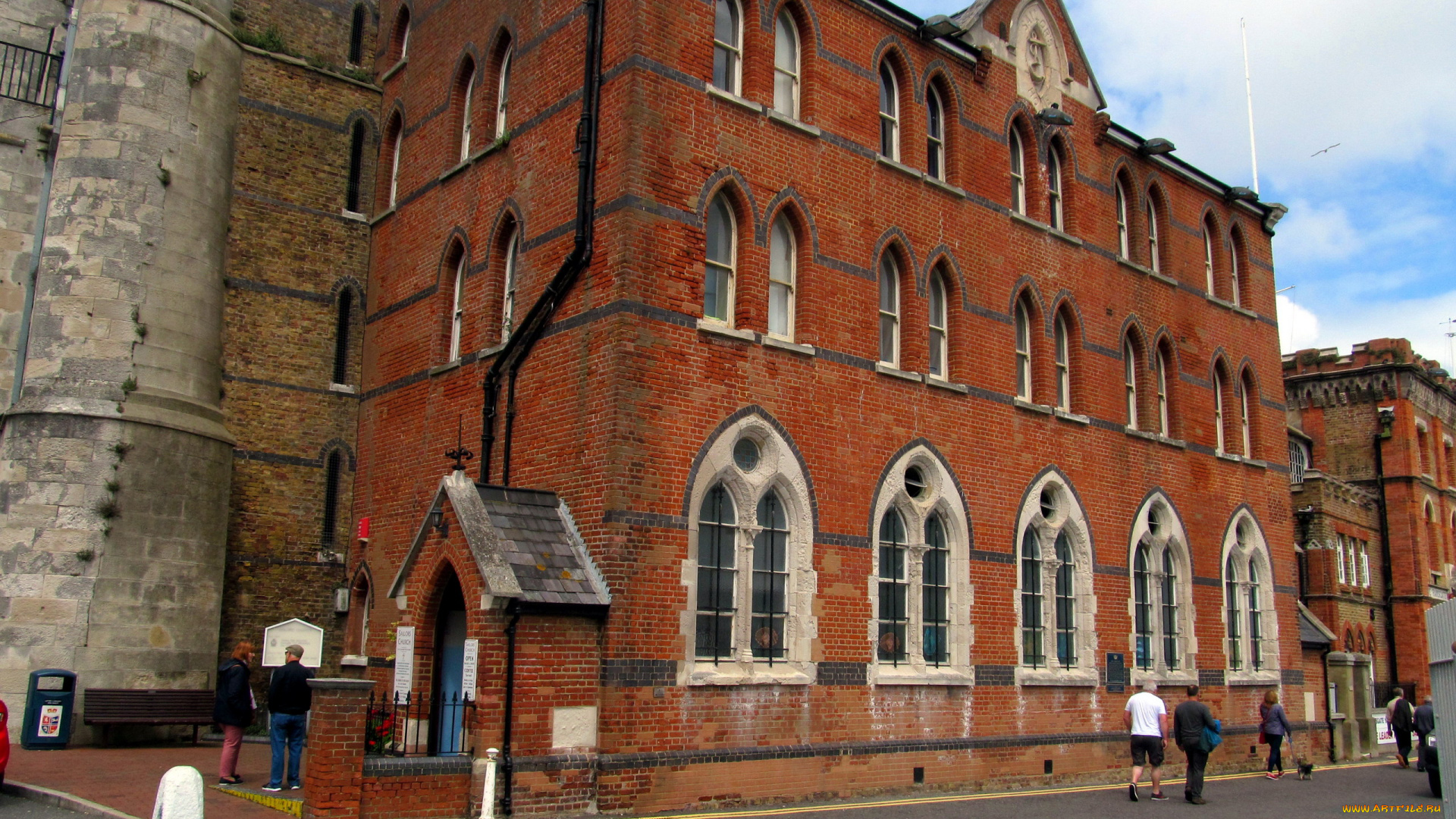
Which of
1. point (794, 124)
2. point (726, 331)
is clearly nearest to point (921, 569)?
point (726, 331)

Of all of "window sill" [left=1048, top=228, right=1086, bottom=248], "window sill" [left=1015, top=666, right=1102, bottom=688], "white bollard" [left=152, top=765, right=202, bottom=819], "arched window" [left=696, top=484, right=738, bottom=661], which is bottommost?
"white bollard" [left=152, top=765, right=202, bottom=819]

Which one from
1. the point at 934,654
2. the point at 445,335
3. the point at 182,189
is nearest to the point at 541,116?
the point at 445,335

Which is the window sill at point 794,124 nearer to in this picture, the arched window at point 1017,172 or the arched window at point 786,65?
the arched window at point 786,65

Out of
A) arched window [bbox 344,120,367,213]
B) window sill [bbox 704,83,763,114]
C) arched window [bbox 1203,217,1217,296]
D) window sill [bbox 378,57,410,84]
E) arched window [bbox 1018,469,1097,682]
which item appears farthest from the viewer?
arched window [bbox 1203,217,1217,296]

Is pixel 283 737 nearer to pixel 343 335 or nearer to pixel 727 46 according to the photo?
pixel 343 335

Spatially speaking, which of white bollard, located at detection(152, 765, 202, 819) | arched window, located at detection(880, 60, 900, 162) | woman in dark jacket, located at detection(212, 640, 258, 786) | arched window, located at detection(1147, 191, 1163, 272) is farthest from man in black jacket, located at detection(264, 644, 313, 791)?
arched window, located at detection(1147, 191, 1163, 272)

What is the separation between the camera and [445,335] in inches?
699

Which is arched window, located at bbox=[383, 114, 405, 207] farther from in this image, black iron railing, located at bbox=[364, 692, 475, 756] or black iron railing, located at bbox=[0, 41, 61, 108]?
black iron railing, located at bbox=[364, 692, 475, 756]

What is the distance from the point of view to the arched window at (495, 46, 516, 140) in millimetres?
17422

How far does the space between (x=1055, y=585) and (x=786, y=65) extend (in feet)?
29.7

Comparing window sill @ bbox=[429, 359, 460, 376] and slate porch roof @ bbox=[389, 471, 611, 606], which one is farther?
window sill @ bbox=[429, 359, 460, 376]

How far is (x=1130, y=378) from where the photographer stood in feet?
71.1

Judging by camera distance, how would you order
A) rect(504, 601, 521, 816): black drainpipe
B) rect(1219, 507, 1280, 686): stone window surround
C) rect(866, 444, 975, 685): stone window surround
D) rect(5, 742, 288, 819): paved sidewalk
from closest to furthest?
rect(5, 742, 288, 819): paved sidewalk < rect(504, 601, 521, 816): black drainpipe < rect(866, 444, 975, 685): stone window surround < rect(1219, 507, 1280, 686): stone window surround

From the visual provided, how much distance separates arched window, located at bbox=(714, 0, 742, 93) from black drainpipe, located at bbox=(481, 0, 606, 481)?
63.9 inches
